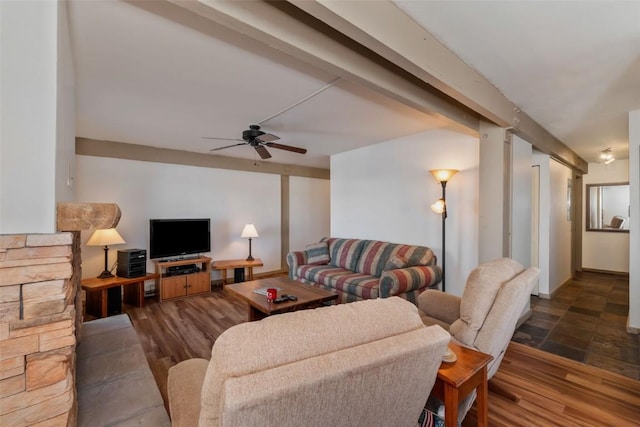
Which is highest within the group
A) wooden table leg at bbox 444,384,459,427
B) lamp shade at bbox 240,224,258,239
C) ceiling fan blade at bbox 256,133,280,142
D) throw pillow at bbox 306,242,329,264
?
ceiling fan blade at bbox 256,133,280,142

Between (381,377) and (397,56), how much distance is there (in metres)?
1.53

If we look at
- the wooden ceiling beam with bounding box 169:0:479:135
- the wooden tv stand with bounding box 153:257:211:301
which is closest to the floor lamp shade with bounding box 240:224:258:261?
the wooden tv stand with bounding box 153:257:211:301

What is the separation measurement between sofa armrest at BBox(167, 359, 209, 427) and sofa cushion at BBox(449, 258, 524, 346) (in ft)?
4.61

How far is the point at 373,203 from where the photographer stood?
462cm

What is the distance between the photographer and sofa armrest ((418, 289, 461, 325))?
7.55 feet

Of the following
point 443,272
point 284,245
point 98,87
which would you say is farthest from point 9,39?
point 284,245

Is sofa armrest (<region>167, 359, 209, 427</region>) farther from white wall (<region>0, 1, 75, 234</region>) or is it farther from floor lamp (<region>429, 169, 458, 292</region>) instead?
floor lamp (<region>429, 169, 458, 292</region>)

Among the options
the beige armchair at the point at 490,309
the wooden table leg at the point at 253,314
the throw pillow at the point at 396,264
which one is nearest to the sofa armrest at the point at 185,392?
the beige armchair at the point at 490,309

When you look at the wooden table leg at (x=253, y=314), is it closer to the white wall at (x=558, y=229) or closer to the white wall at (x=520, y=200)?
the white wall at (x=520, y=200)

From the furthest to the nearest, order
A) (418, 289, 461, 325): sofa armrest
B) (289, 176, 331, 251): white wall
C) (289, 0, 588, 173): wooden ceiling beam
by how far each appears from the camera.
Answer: (289, 176, 331, 251): white wall → (418, 289, 461, 325): sofa armrest → (289, 0, 588, 173): wooden ceiling beam

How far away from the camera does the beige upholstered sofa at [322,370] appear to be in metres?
0.71

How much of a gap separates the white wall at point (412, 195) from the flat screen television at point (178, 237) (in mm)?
2265

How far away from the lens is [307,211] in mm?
6594

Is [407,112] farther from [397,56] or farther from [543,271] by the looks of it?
[543,271]
